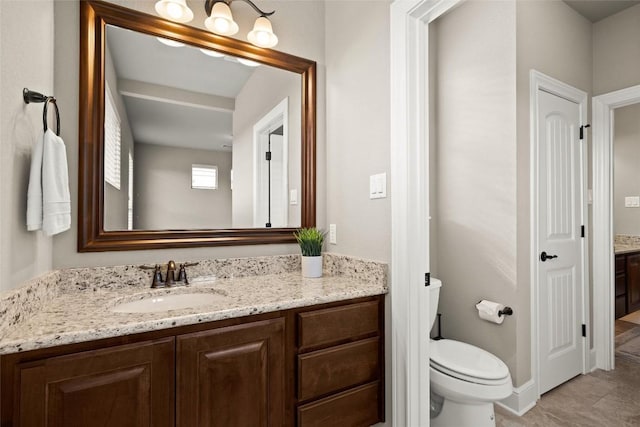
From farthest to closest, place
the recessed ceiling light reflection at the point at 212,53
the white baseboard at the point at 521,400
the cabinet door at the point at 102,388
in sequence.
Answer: the white baseboard at the point at 521,400 < the recessed ceiling light reflection at the point at 212,53 < the cabinet door at the point at 102,388

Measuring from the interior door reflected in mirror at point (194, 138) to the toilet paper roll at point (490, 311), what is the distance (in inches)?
50.3

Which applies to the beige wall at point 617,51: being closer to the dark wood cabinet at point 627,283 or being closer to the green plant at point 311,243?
the dark wood cabinet at point 627,283

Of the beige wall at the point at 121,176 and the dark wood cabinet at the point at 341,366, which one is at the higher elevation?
the beige wall at the point at 121,176

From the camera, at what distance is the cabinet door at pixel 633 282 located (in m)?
3.50

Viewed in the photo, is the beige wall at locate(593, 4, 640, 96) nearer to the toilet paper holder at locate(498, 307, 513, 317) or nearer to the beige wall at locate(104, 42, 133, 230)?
the toilet paper holder at locate(498, 307, 513, 317)

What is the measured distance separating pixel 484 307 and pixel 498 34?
5.53 feet

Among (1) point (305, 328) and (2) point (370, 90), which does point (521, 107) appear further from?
(1) point (305, 328)

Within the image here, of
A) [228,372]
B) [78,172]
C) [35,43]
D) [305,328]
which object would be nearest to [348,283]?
[305,328]

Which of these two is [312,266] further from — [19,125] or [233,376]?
[19,125]

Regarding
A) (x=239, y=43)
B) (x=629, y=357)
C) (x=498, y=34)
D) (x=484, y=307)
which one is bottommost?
(x=629, y=357)

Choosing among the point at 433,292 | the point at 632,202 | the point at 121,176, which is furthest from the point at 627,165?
the point at 121,176

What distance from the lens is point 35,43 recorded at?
1.11m

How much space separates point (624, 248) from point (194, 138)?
445cm

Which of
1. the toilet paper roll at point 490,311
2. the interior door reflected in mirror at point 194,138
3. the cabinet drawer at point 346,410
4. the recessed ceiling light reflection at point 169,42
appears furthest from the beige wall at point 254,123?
the toilet paper roll at point 490,311
